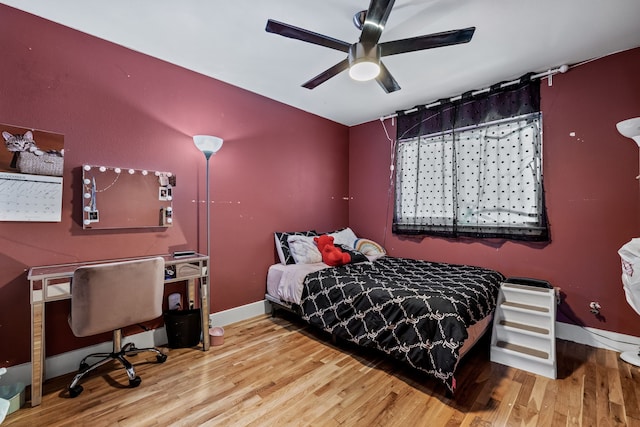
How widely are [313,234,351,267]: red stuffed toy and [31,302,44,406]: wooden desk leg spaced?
2283 mm

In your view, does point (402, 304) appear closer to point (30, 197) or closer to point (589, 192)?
point (589, 192)

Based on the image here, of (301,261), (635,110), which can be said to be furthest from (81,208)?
(635,110)

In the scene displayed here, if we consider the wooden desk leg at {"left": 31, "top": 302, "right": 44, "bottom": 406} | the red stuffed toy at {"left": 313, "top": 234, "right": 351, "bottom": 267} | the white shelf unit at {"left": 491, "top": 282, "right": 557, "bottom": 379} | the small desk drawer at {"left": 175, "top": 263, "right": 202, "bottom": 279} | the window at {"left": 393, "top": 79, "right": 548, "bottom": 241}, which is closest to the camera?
the wooden desk leg at {"left": 31, "top": 302, "right": 44, "bottom": 406}

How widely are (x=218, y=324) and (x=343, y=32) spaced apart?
9.55 feet

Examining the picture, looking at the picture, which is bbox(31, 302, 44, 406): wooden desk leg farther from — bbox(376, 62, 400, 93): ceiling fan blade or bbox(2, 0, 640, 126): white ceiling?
bbox(376, 62, 400, 93): ceiling fan blade

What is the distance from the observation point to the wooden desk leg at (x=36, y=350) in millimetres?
1741

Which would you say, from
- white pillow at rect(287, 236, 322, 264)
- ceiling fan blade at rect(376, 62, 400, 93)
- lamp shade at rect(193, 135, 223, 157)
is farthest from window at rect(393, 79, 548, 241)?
lamp shade at rect(193, 135, 223, 157)

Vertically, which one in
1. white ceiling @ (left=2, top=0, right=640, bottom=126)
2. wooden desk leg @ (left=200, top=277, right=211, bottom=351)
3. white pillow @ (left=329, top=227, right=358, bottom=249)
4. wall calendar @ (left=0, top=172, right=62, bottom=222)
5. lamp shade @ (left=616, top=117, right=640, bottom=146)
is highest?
white ceiling @ (left=2, top=0, right=640, bottom=126)

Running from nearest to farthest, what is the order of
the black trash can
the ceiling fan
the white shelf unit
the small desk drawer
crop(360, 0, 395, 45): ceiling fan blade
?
crop(360, 0, 395, 45): ceiling fan blade < the ceiling fan < the white shelf unit < the small desk drawer < the black trash can

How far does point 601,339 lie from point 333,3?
3.50 metres

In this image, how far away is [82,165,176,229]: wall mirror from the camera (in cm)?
223

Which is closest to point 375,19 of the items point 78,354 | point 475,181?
point 475,181

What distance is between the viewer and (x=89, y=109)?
7.39ft

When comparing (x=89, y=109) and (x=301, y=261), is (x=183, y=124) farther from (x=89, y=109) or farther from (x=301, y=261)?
(x=301, y=261)
